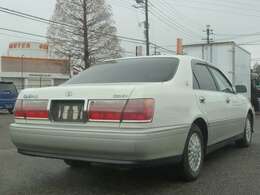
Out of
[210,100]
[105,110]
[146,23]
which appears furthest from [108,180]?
[146,23]

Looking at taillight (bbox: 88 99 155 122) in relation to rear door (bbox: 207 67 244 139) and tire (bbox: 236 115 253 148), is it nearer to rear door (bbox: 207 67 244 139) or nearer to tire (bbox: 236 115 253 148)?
rear door (bbox: 207 67 244 139)

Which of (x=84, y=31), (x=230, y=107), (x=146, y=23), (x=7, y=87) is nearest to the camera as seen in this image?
(x=230, y=107)

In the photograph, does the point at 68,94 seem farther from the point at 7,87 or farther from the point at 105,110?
the point at 7,87

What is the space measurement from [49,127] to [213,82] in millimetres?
2702

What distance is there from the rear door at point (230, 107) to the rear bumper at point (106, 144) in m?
1.81

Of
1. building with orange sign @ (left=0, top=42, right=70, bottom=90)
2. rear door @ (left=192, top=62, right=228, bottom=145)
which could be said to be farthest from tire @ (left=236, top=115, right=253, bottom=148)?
building with orange sign @ (left=0, top=42, right=70, bottom=90)

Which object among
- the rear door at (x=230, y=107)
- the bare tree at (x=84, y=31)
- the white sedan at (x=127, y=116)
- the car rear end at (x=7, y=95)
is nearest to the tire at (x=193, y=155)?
the white sedan at (x=127, y=116)

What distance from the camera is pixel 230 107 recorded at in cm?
687

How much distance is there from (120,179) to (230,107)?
233 cm

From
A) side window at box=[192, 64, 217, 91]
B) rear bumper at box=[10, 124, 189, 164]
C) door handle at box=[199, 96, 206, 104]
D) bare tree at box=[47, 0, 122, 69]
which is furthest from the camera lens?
bare tree at box=[47, 0, 122, 69]

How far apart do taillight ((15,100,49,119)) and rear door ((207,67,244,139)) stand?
275cm

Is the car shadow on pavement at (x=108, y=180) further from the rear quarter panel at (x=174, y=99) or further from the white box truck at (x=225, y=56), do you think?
the white box truck at (x=225, y=56)

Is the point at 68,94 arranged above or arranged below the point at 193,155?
above

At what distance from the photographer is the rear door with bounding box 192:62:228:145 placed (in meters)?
5.78
